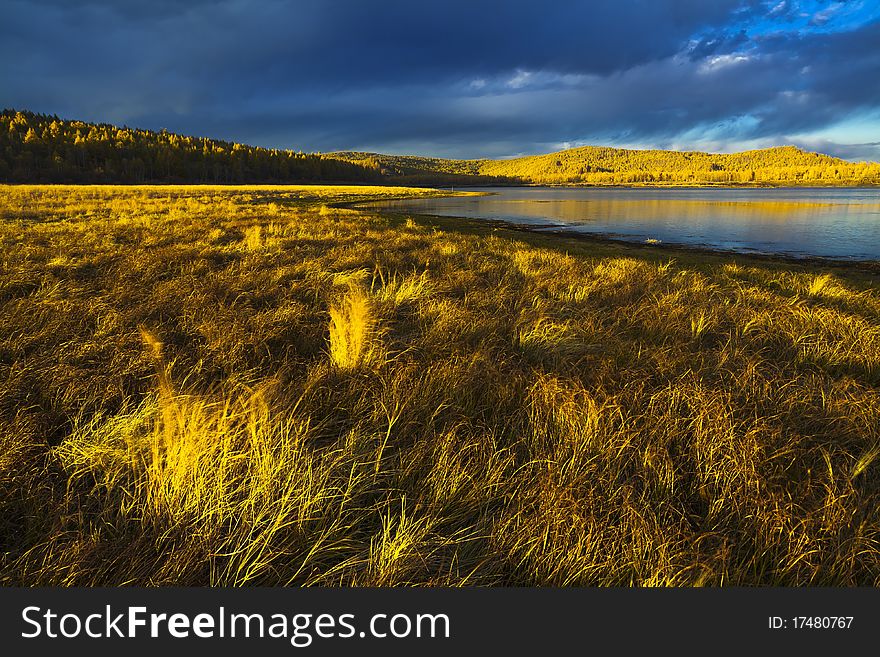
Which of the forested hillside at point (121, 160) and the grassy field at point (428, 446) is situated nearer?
the grassy field at point (428, 446)

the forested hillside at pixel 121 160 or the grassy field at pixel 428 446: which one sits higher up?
the forested hillside at pixel 121 160

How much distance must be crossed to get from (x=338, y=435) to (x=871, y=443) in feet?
12.9

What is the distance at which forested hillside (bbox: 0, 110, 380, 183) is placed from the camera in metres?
95.8

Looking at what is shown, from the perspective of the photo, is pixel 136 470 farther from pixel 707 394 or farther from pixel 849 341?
pixel 849 341

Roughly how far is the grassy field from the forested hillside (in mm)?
114696

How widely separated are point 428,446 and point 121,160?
142646 millimetres

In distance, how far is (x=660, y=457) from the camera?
271 cm

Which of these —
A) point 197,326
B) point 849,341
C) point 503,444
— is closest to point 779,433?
point 503,444

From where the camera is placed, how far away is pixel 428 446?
279 cm

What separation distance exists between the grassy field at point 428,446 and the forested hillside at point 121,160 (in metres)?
115

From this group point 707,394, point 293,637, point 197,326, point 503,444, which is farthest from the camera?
point 197,326

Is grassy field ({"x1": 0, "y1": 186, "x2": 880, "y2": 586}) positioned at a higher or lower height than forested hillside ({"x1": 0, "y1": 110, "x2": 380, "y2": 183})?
lower

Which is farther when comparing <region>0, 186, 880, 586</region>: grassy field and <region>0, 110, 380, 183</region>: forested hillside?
<region>0, 110, 380, 183</region>: forested hillside

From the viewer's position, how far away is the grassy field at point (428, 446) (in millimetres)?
1980
